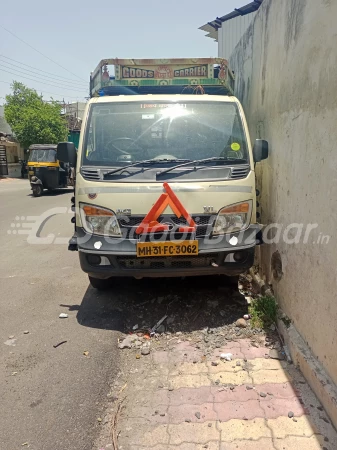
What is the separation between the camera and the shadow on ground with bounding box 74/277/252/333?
3.75 meters

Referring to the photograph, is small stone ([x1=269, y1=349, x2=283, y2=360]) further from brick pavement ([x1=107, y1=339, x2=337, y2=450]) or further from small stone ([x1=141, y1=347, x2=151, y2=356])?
small stone ([x1=141, y1=347, x2=151, y2=356])

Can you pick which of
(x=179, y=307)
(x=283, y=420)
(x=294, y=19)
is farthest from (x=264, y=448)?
(x=294, y=19)

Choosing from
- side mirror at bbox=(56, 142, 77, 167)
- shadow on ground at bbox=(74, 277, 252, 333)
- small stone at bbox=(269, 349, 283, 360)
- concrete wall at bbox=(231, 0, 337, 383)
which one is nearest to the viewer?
concrete wall at bbox=(231, 0, 337, 383)

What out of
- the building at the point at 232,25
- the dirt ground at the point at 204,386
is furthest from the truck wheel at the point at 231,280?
the building at the point at 232,25

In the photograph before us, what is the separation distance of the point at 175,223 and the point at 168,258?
1.14ft

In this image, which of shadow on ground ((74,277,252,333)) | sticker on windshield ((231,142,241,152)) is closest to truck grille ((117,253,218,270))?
shadow on ground ((74,277,252,333))

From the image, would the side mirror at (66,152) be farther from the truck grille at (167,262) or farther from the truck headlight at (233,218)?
the truck headlight at (233,218)

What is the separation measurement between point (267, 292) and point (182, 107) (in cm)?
224

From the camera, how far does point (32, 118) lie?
2581 cm

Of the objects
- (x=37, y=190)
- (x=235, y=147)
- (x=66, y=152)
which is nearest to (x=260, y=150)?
(x=235, y=147)

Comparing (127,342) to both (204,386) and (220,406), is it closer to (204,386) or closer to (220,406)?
(204,386)

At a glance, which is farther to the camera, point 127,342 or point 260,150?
point 260,150

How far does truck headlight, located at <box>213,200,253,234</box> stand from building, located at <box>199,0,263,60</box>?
12.0m

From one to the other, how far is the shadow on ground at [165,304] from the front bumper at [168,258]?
0.51 m
